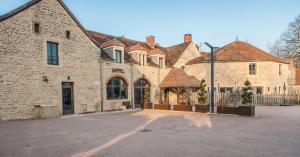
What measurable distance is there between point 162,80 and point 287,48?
876 inches

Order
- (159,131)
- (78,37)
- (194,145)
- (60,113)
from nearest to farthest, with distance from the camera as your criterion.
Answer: (194,145)
(159,131)
(60,113)
(78,37)

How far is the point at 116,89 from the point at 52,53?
21.2 ft

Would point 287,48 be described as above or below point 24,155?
above

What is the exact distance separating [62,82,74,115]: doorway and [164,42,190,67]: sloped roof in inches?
495

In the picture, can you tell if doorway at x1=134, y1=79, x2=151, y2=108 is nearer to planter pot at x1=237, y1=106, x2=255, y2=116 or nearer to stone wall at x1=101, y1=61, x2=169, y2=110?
stone wall at x1=101, y1=61, x2=169, y2=110

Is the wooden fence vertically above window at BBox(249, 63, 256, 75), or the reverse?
window at BBox(249, 63, 256, 75)

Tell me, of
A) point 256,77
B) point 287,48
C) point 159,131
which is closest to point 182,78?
point 256,77

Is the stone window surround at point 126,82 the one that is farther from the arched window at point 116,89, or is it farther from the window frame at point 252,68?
the window frame at point 252,68

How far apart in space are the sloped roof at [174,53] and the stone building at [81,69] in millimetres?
275

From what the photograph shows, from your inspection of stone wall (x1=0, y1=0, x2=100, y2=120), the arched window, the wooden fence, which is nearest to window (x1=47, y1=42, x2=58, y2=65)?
stone wall (x1=0, y1=0, x2=100, y2=120)

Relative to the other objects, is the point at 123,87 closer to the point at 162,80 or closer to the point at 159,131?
the point at 162,80

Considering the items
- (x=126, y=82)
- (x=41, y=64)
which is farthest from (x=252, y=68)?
(x=41, y=64)

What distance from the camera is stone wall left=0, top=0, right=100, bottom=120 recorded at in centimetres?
1406

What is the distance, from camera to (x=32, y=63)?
15.1 m
